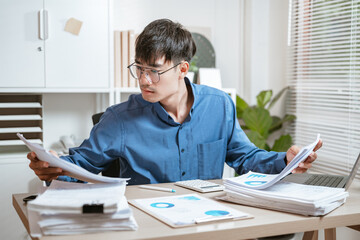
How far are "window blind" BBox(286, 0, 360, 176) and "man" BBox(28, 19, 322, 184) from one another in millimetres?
1605

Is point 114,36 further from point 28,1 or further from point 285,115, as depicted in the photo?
point 285,115

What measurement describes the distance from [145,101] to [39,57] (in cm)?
129

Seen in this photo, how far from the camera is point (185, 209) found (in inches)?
48.3

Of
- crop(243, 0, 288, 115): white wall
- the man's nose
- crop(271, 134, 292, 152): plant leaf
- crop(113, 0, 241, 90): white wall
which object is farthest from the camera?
crop(243, 0, 288, 115): white wall

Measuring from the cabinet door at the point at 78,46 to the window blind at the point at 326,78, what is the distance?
167 cm

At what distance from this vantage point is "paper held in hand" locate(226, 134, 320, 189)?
1311 mm

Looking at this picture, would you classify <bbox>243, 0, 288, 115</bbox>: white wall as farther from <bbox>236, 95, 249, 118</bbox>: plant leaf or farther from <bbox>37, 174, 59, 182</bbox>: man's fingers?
<bbox>37, 174, 59, 182</bbox>: man's fingers

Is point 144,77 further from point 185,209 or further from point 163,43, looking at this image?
point 185,209

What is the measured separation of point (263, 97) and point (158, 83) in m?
2.10

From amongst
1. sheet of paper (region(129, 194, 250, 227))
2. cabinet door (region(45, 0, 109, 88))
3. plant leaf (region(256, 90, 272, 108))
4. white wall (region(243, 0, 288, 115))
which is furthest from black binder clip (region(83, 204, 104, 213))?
white wall (region(243, 0, 288, 115))

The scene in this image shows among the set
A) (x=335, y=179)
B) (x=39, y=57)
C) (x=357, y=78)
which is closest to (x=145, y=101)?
(x=335, y=179)

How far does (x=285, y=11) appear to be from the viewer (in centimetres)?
382

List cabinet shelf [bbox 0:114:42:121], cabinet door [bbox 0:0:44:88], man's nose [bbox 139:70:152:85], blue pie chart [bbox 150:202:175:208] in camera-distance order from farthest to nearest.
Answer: cabinet shelf [bbox 0:114:42:121] → cabinet door [bbox 0:0:44:88] → man's nose [bbox 139:70:152:85] → blue pie chart [bbox 150:202:175:208]

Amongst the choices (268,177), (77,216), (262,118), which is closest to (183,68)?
(268,177)
